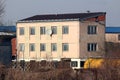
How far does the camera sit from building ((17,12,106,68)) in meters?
66.3

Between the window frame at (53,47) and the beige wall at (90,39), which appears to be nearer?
the beige wall at (90,39)

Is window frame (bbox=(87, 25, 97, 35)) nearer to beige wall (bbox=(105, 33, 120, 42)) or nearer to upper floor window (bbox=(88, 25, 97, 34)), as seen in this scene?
upper floor window (bbox=(88, 25, 97, 34))

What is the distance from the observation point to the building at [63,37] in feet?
218

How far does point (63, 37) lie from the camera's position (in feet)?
222

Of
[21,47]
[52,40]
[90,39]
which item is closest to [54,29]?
[52,40]

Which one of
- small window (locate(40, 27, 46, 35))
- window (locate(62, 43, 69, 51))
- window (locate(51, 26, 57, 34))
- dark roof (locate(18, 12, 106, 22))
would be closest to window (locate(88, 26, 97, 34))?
dark roof (locate(18, 12, 106, 22))

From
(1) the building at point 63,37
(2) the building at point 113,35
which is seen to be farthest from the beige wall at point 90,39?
(2) the building at point 113,35

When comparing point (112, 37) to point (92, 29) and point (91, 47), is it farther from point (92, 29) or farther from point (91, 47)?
point (91, 47)

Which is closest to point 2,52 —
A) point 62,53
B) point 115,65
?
point 62,53

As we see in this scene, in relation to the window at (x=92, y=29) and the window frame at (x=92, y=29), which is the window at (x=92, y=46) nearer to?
the window frame at (x=92, y=29)

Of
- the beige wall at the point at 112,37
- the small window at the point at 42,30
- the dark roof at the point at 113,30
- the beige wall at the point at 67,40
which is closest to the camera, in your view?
the beige wall at the point at 67,40

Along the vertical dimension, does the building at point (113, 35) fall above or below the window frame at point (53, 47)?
above

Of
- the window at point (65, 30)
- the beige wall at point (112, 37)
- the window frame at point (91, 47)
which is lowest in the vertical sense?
the window frame at point (91, 47)

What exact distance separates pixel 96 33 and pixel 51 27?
6354 millimetres
